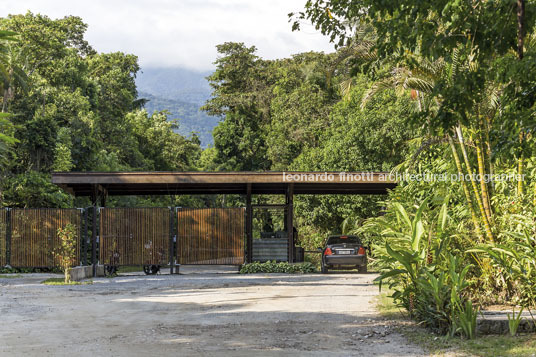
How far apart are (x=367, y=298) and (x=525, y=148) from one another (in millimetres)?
6493

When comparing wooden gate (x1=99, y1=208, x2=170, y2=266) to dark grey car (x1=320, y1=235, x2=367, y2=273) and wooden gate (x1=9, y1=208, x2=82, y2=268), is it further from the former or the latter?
dark grey car (x1=320, y1=235, x2=367, y2=273)

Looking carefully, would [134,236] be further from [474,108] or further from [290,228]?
[474,108]

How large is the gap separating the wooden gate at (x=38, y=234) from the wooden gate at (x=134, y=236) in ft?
3.11

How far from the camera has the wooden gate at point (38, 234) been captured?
21062 millimetres

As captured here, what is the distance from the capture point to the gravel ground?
7.36 meters

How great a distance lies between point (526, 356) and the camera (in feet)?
21.3

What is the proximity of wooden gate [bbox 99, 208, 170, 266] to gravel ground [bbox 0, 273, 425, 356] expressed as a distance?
5.02 meters

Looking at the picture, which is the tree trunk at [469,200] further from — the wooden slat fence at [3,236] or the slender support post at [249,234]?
the wooden slat fence at [3,236]

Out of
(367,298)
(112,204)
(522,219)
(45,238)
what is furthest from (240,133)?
(522,219)

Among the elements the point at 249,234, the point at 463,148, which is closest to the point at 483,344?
the point at 463,148

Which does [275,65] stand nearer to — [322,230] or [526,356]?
[322,230]

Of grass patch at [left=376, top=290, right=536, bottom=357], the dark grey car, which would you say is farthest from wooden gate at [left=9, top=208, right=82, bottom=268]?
grass patch at [left=376, top=290, right=536, bottom=357]

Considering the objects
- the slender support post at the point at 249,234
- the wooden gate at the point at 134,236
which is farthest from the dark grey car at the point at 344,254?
the wooden gate at the point at 134,236

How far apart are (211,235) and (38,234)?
19.3 feet
